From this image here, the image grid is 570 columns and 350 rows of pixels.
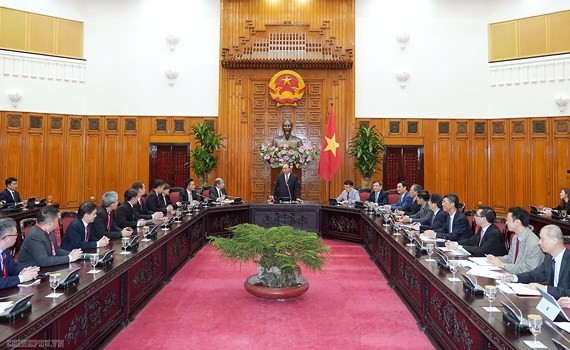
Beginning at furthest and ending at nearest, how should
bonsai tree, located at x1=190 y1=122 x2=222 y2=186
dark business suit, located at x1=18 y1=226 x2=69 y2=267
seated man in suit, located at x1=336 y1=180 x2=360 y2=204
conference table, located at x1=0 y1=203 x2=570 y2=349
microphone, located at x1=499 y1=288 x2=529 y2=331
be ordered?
bonsai tree, located at x1=190 y1=122 x2=222 y2=186 < seated man in suit, located at x1=336 y1=180 x2=360 y2=204 < dark business suit, located at x1=18 y1=226 x2=69 y2=267 < conference table, located at x1=0 y1=203 x2=570 y2=349 < microphone, located at x1=499 y1=288 x2=529 y2=331

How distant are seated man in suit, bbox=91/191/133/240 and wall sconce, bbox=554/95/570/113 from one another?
9972mm

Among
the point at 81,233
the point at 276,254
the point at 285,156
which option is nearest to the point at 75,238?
the point at 81,233

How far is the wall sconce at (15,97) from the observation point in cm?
998

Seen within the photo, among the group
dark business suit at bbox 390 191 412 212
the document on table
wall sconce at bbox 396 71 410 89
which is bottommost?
the document on table

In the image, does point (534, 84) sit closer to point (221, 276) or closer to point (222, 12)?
point (222, 12)

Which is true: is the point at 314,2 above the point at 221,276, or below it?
above

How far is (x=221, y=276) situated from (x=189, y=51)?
7.28m

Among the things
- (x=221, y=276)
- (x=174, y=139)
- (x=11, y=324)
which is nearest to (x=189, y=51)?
(x=174, y=139)

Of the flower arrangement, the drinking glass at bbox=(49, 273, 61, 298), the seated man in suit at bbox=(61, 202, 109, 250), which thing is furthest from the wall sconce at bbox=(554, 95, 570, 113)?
the drinking glass at bbox=(49, 273, 61, 298)

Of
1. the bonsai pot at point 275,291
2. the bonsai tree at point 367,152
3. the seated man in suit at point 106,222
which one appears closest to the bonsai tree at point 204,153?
the bonsai tree at point 367,152

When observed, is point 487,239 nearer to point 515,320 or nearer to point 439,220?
point 439,220

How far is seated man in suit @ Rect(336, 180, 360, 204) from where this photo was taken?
8.16 meters

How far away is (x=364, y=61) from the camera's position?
10.9 m

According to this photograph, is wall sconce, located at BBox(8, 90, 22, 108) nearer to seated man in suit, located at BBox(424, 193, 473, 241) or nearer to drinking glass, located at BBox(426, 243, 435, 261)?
seated man in suit, located at BBox(424, 193, 473, 241)
